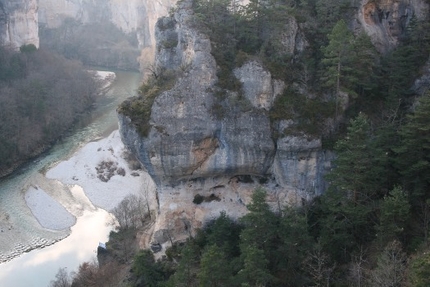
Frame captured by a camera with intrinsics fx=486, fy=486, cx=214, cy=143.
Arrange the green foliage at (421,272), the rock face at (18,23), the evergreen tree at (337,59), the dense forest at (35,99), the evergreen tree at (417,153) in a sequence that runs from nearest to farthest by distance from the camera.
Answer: the green foliage at (421,272) → the evergreen tree at (417,153) → the evergreen tree at (337,59) → the dense forest at (35,99) → the rock face at (18,23)

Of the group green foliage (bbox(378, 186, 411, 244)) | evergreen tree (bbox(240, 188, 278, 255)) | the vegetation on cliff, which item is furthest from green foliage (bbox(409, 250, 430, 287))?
the vegetation on cliff

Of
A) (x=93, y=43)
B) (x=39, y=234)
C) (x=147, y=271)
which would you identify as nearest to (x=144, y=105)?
(x=147, y=271)

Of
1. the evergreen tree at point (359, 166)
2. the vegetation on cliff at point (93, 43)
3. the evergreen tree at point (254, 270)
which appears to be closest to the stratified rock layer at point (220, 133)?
the evergreen tree at point (359, 166)

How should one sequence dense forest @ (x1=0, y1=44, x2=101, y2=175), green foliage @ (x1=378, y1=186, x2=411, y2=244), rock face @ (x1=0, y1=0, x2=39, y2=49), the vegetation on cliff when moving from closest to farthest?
green foliage @ (x1=378, y1=186, x2=411, y2=244), dense forest @ (x1=0, y1=44, x2=101, y2=175), rock face @ (x1=0, y1=0, x2=39, y2=49), the vegetation on cliff

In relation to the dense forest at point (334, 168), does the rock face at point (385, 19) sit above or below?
above

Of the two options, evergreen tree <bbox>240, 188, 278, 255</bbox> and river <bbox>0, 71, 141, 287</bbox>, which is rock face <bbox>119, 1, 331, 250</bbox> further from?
river <bbox>0, 71, 141, 287</bbox>

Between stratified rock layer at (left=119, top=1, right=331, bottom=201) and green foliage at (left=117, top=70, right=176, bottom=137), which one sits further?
green foliage at (left=117, top=70, right=176, bottom=137)

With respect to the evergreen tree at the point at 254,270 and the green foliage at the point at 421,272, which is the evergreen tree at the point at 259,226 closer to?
the evergreen tree at the point at 254,270
